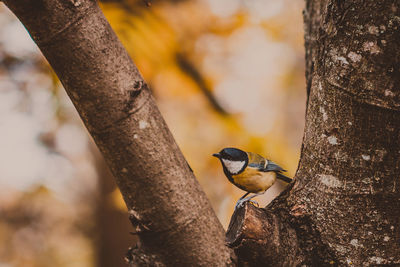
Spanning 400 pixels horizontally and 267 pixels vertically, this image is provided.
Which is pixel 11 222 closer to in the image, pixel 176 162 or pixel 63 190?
pixel 63 190

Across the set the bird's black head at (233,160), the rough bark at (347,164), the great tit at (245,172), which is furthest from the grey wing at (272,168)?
the rough bark at (347,164)

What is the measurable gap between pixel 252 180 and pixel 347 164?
83 centimetres

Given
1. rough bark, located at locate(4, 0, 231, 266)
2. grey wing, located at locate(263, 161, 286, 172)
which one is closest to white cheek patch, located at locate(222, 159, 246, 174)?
grey wing, located at locate(263, 161, 286, 172)

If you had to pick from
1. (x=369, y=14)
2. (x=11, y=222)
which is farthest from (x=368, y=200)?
(x=11, y=222)

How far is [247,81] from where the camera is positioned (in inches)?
238

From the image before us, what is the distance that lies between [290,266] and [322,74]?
583 millimetres

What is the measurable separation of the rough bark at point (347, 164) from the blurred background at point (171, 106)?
636mm

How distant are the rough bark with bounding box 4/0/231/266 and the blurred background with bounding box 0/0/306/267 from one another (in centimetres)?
26

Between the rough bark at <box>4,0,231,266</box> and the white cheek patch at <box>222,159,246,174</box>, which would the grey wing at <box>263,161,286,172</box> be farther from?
the rough bark at <box>4,0,231,266</box>

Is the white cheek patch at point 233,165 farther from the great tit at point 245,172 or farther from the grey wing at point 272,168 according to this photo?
the grey wing at point 272,168

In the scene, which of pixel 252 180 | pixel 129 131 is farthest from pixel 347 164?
pixel 252 180

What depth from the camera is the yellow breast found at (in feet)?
6.14

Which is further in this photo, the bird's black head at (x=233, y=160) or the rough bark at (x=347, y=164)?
the bird's black head at (x=233, y=160)

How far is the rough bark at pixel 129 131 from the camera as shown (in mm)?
1028
